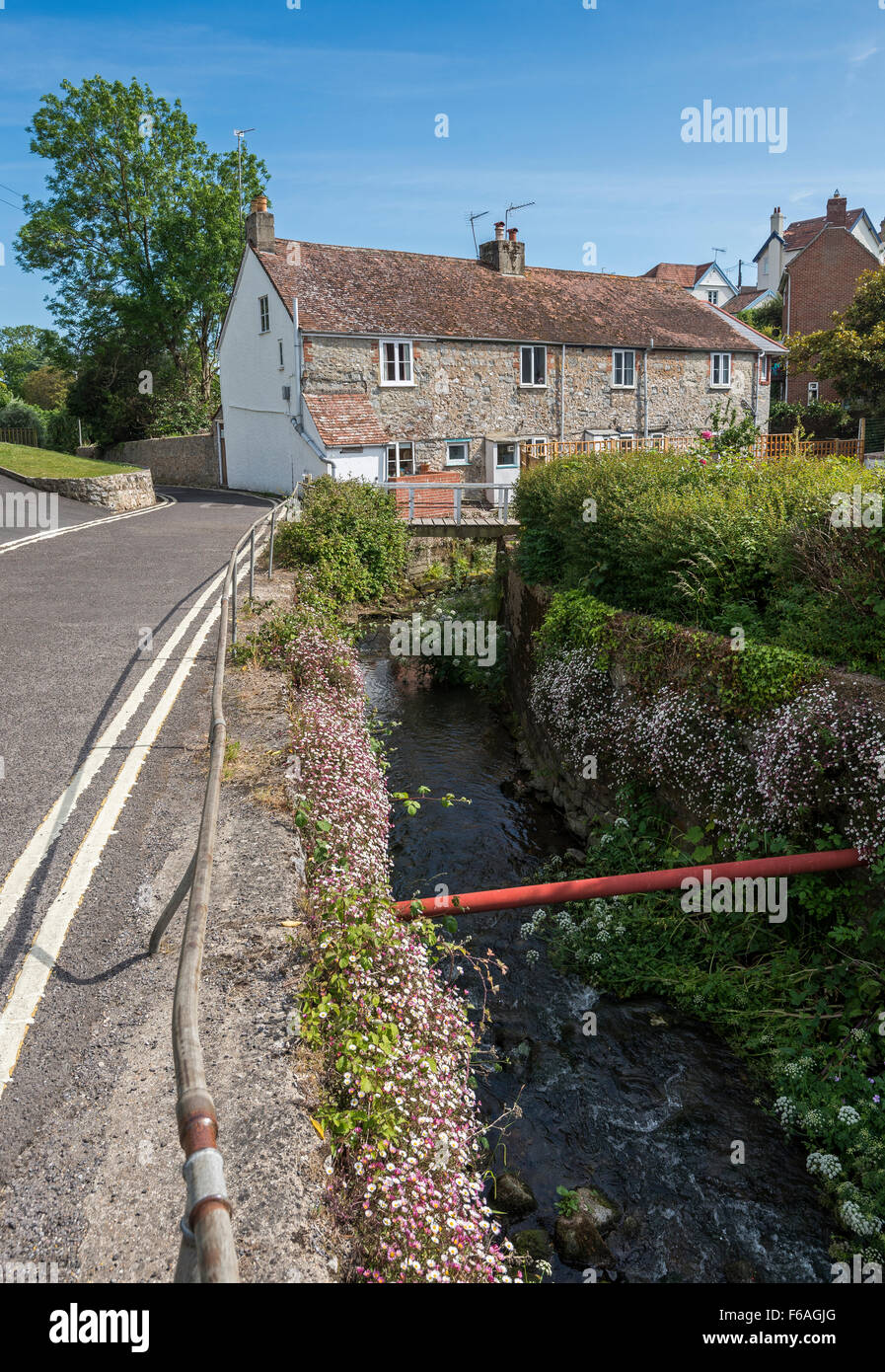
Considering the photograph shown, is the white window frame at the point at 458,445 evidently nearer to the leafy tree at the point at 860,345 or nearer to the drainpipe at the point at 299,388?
the drainpipe at the point at 299,388

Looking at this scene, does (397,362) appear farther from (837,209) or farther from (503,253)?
(837,209)

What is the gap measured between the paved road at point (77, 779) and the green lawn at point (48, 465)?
14.2 meters

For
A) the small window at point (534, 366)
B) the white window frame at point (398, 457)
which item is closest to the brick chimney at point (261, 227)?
the white window frame at point (398, 457)

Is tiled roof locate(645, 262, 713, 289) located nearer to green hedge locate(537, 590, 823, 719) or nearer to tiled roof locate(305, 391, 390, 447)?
tiled roof locate(305, 391, 390, 447)

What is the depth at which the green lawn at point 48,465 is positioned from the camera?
28500mm

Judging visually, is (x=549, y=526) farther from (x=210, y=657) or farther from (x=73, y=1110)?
(x=73, y=1110)

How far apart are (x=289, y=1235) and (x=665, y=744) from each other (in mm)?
6258

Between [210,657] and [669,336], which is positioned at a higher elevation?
[669,336]

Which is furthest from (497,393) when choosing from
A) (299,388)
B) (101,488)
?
(101,488)

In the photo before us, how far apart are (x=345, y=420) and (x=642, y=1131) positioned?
26986mm

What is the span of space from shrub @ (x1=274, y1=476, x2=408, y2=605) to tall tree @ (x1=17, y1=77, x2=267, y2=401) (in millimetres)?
29834

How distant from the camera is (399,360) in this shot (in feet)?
104
